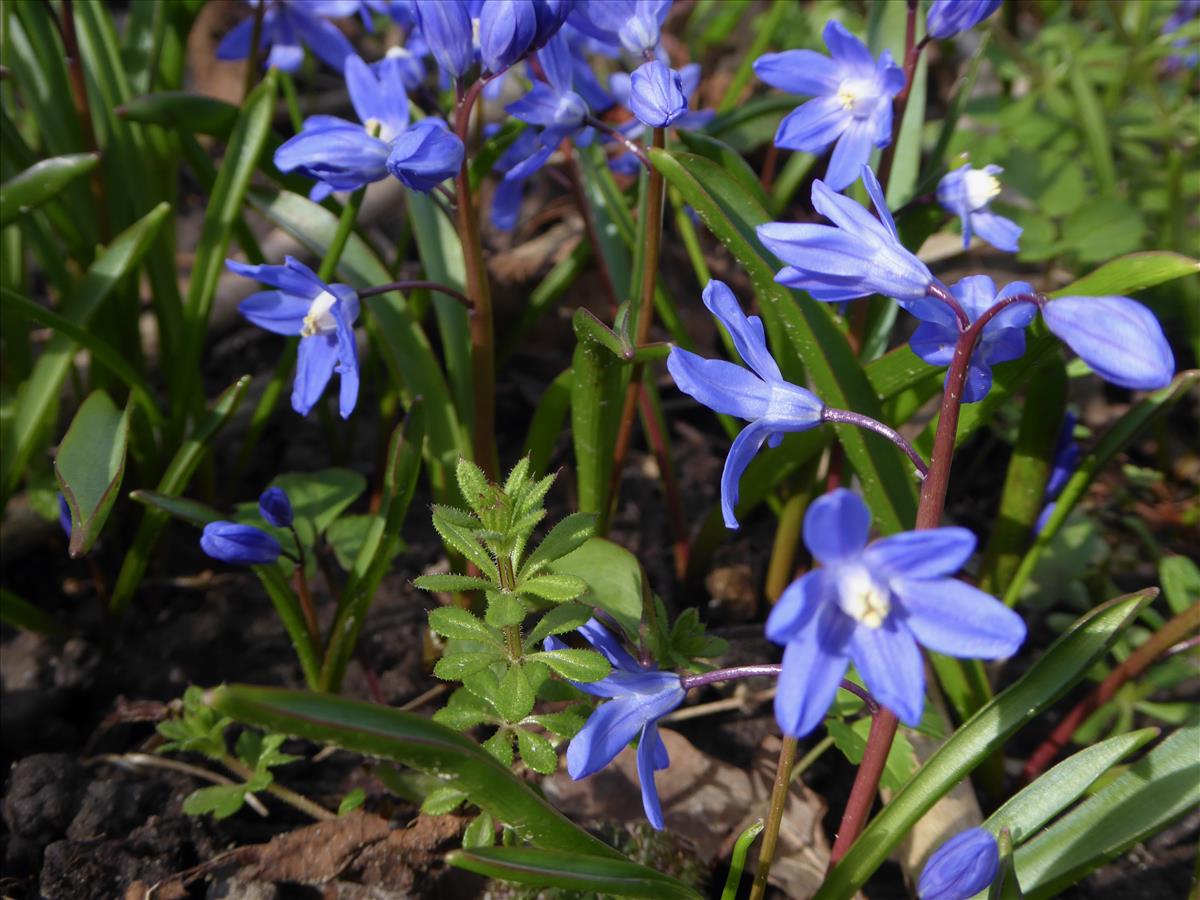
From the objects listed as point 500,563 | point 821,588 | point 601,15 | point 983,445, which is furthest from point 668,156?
point 983,445

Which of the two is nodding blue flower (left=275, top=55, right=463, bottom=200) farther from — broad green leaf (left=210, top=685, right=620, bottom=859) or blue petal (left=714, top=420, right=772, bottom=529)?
broad green leaf (left=210, top=685, right=620, bottom=859)

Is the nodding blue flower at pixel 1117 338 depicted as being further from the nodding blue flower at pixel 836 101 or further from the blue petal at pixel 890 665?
the nodding blue flower at pixel 836 101

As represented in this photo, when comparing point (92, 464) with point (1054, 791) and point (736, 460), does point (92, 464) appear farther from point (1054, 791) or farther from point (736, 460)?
point (1054, 791)

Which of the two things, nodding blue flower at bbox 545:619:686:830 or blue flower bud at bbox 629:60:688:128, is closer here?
nodding blue flower at bbox 545:619:686:830

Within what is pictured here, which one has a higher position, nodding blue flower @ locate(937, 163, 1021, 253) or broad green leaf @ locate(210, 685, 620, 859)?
nodding blue flower @ locate(937, 163, 1021, 253)

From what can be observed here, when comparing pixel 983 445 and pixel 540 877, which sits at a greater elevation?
pixel 540 877

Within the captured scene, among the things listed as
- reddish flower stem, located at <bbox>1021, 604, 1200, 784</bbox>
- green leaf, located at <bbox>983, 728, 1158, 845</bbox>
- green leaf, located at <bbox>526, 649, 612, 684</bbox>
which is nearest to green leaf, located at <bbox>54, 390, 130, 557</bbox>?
green leaf, located at <bbox>526, 649, 612, 684</bbox>

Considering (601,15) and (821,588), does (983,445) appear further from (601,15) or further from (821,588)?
(821,588)
